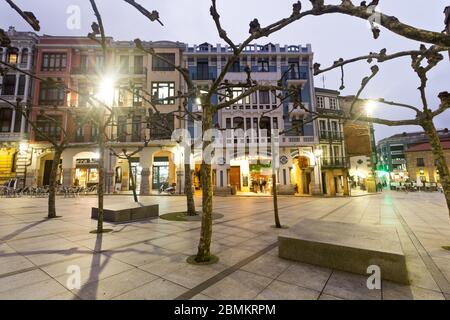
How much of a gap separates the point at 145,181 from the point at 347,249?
75.6 feet

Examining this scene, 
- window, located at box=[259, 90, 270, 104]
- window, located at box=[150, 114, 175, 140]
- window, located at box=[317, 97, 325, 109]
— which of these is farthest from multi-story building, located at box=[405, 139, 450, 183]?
window, located at box=[150, 114, 175, 140]

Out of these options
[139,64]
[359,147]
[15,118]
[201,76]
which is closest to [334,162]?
[359,147]

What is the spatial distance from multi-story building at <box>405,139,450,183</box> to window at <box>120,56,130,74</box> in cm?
6196

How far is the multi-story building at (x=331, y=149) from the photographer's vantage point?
25359 millimetres

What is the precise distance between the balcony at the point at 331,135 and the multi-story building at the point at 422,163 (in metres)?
34.3

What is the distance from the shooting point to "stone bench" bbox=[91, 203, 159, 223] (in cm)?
848

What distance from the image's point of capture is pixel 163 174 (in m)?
27.2

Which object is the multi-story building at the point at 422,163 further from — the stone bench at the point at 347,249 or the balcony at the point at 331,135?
the stone bench at the point at 347,249

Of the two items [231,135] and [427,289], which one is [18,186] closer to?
[231,135]

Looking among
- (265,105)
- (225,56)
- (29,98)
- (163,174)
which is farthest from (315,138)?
(29,98)

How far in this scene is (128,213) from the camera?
28.9ft

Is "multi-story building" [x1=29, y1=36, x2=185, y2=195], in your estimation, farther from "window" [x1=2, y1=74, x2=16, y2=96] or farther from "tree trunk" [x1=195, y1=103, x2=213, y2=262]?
"tree trunk" [x1=195, y1=103, x2=213, y2=262]

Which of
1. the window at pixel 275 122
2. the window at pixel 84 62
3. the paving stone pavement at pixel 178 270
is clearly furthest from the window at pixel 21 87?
the window at pixel 275 122
